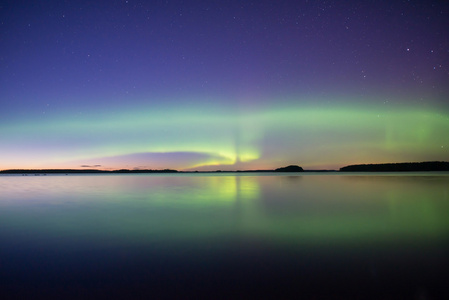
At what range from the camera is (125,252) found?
27.5 feet

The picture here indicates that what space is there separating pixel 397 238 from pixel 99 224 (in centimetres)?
1179

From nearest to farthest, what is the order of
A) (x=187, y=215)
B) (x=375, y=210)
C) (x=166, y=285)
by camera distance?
1. (x=166, y=285)
2. (x=187, y=215)
3. (x=375, y=210)

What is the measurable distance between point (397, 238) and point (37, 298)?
10.5 metres

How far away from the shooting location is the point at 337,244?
9.16 metres

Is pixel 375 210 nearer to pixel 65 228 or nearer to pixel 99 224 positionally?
pixel 99 224

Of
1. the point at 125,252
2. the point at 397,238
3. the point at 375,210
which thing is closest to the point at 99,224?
the point at 125,252

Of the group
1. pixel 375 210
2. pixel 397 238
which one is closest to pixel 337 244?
pixel 397 238

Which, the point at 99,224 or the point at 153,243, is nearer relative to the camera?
the point at 153,243

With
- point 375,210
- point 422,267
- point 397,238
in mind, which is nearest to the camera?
point 422,267

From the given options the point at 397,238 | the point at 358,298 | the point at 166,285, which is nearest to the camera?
the point at 358,298

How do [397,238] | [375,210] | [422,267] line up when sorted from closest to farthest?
[422,267] → [397,238] → [375,210]

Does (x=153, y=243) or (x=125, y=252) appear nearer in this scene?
(x=125, y=252)

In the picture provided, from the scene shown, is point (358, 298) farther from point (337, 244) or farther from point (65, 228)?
point (65, 228)

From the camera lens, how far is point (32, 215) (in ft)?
51.5
